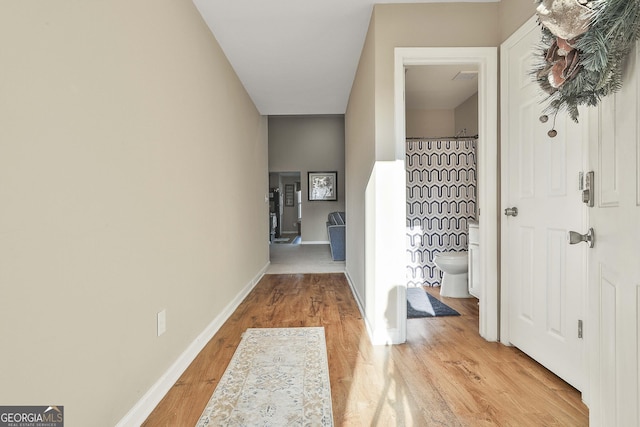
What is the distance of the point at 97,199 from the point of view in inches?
50.6

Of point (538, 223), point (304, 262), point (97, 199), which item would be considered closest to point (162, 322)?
point (97, 199)

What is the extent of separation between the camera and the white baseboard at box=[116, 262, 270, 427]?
4.89ft

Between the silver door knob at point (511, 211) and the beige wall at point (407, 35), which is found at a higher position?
the beige wall at point (407, 35)

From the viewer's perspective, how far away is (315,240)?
29.7 ft

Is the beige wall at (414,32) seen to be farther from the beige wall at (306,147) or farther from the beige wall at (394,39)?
the beige wall at (306,147)

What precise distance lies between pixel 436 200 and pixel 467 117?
4.93 feet

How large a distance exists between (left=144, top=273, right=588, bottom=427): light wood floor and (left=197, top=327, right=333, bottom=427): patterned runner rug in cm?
7

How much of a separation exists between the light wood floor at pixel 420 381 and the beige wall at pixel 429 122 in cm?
316

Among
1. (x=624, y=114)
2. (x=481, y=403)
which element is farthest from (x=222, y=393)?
(x=624, y=114)

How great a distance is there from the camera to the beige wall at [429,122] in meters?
5.21

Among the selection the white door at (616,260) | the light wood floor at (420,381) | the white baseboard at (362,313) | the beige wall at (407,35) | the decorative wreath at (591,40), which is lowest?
the light wood floor at (420,381)

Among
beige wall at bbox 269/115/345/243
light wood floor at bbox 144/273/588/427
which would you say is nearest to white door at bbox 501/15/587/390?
light wood floor at bbox 144/273/588/427

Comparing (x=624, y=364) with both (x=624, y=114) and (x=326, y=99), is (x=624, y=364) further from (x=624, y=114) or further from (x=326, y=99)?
(x=326, y=99)

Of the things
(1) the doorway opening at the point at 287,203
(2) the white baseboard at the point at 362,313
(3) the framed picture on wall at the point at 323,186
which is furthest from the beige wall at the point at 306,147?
(2) the white baseboard at the point at 362,313
